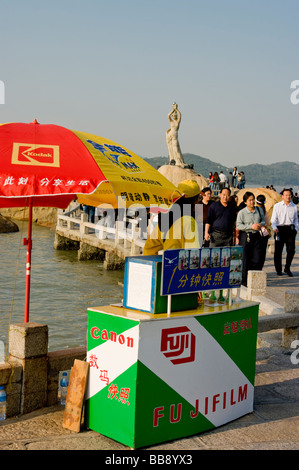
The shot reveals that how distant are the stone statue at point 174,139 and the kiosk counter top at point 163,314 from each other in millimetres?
47337

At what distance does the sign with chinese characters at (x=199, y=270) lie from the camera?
16.4ft

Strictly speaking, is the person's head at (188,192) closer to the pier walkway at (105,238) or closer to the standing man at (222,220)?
the standing man at (222,220)

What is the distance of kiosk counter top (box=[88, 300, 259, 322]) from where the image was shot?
4.94 metres

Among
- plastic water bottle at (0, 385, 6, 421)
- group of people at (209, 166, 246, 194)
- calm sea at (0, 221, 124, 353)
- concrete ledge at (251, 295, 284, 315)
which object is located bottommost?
calm sea at (0, 221, 124, 353)

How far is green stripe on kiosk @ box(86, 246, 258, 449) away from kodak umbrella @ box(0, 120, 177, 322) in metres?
1.10

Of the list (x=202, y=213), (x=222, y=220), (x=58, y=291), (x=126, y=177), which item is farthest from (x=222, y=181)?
(x=126, y=177)

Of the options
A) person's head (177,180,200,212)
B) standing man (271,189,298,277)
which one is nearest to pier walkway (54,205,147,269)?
standing man (271,189,298,277)

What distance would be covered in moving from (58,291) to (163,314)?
14730 millimetres

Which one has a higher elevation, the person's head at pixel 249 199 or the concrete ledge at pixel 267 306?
the person's head at pixel 249 199

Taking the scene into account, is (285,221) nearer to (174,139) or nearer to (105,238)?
(105,238)

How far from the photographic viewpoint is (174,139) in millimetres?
53188

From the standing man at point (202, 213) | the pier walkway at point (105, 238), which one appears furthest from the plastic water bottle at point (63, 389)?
the pier walkway at point (105, 238)

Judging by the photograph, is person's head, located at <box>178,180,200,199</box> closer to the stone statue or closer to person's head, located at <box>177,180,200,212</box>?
person's head, located at <box>177,180,200,212</box>

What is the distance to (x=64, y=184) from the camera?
5578 mm
